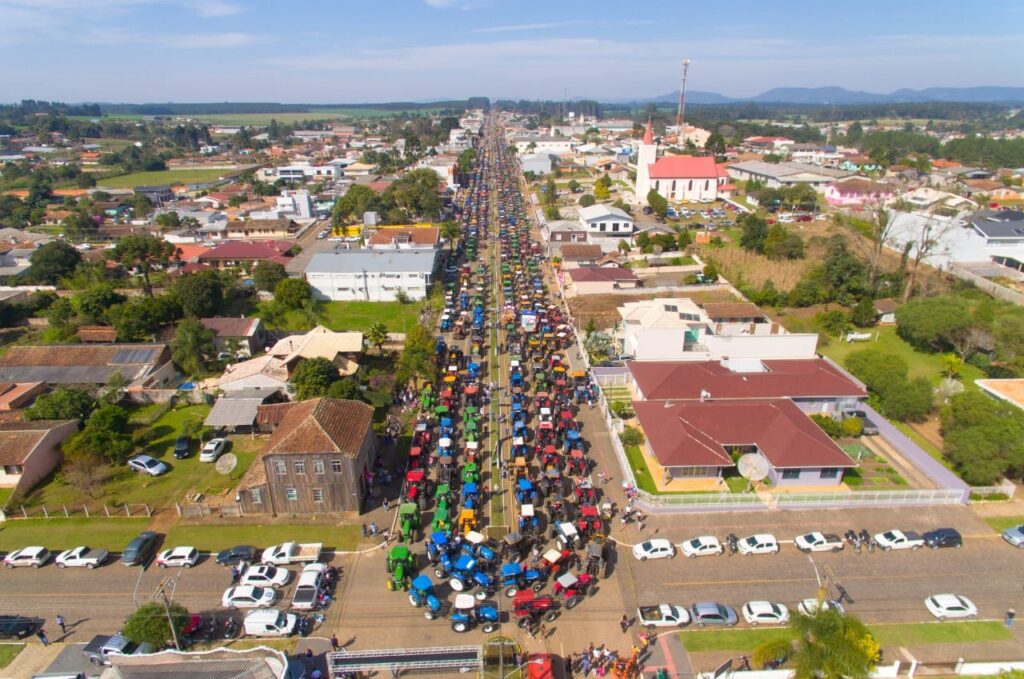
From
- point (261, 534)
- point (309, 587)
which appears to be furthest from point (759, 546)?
point (261, 534)

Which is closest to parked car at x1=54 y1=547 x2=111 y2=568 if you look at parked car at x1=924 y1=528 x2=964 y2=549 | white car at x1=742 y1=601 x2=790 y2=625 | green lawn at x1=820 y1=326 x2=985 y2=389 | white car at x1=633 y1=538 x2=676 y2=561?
white car at x1=633 y1=538 x2=676 y2=561

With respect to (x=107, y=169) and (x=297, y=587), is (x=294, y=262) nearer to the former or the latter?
(x=297, y=587)

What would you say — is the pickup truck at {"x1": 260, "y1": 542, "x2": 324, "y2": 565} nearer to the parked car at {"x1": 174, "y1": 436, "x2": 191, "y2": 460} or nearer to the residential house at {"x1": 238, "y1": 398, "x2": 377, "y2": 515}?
the residential house at {"x1": 238, "y1": 398, "x2": 377, "y2": 515}

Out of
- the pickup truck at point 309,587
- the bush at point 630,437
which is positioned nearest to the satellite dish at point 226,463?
the pickup truck at point 309,587

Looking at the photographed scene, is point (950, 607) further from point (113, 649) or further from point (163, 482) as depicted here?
point (163, 482)

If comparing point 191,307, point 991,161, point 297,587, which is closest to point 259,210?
point 191,307

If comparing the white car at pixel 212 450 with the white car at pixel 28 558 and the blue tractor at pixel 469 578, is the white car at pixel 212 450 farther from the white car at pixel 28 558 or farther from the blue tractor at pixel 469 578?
the blue tractor at pixel 469 578

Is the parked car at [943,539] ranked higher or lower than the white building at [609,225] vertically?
lower
